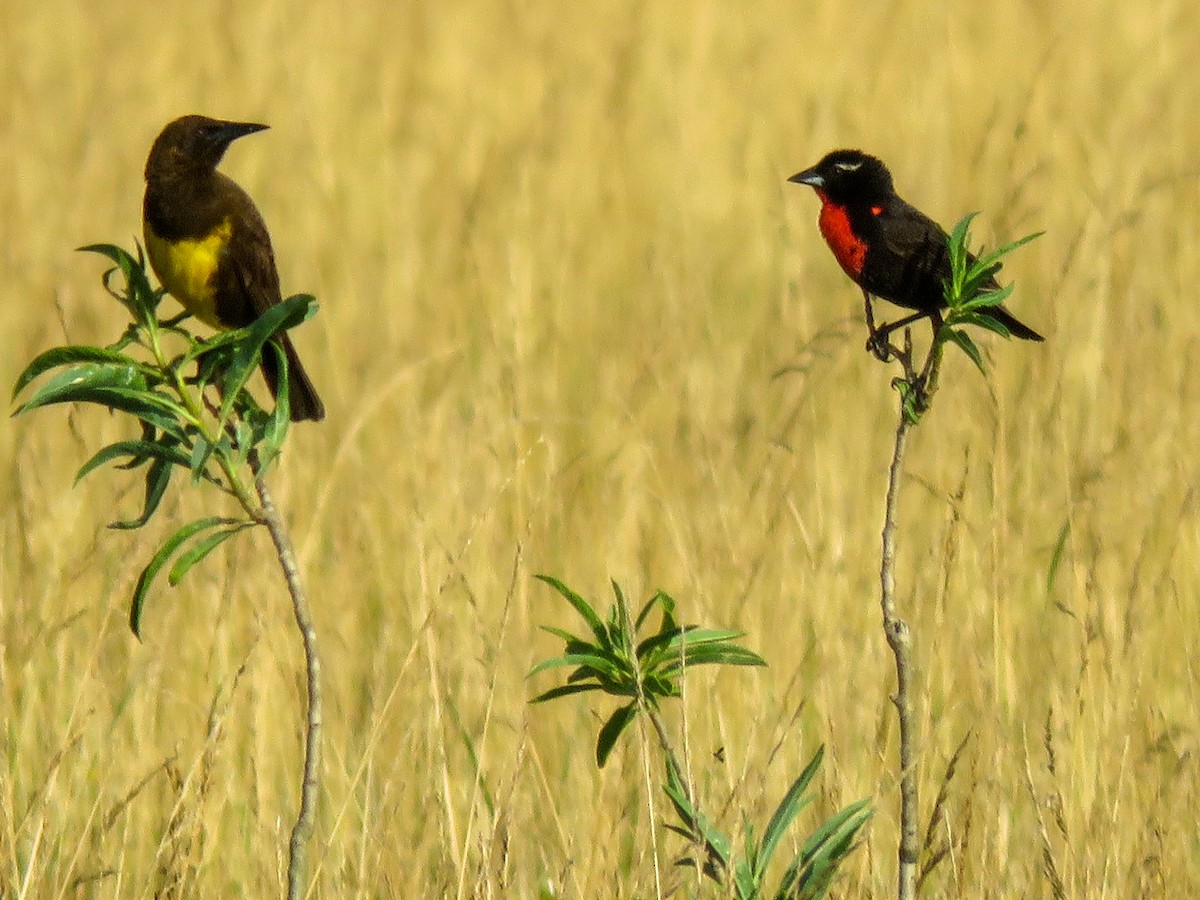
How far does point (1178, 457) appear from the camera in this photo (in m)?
4.50

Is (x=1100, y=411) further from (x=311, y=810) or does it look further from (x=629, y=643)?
(x=311, y=810)

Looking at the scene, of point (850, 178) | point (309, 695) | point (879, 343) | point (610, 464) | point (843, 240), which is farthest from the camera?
point (610, 464)

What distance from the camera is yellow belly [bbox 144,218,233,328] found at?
10.8ft

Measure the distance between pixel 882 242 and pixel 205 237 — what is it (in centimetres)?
134

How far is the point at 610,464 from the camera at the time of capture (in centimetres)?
529

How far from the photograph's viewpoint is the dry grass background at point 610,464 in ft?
11.7

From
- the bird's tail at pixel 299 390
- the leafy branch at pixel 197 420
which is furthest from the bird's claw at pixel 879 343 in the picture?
the bird's tail at pixel 299 390

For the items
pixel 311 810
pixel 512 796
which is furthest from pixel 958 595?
pixel 311 810

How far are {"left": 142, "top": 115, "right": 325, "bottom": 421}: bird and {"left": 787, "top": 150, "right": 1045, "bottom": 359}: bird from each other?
1.02 m

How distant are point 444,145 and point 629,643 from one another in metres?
5.81

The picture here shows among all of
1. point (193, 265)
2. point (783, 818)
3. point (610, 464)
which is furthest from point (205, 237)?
point (610, 464)

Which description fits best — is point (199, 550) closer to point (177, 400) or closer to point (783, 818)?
point (177, 400)

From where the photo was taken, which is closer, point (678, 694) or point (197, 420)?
point (197, 420)

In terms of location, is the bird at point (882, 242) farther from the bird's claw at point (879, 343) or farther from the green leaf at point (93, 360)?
the green leaf at point (93, 360)
